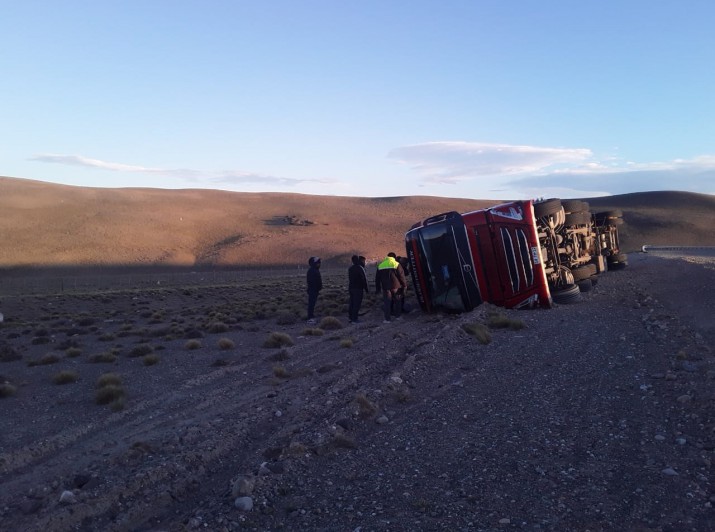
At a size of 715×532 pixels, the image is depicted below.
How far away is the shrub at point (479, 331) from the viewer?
12.9 m

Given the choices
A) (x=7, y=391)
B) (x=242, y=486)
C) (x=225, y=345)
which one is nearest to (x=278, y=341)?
(x=225, y=345)

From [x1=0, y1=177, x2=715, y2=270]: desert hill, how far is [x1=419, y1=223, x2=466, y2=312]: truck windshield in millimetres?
66774

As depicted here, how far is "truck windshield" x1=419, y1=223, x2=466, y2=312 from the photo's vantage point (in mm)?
17547

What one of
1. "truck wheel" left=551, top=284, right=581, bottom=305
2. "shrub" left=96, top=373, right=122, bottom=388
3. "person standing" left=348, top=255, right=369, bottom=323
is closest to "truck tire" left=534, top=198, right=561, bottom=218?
"truck wheel" left=551, top=284, right=581, bottom=305

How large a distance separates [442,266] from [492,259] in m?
1.34

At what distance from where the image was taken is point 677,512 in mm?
5156

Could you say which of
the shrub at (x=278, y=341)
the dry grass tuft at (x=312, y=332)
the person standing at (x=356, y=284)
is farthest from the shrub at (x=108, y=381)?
the person standing at (x=356, y=284)

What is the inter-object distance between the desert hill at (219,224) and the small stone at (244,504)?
79.3 meters

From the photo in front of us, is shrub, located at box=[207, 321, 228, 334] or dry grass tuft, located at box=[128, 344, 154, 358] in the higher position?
dry grass tuft, located at box=[128, 344, 154, 358]

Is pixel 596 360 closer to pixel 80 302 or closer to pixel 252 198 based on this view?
pixel 80 302

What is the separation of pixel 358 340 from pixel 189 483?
30.8ft

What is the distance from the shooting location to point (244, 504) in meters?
5.66

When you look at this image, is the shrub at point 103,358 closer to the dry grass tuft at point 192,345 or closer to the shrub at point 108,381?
the dry grass tuft at point 192,345

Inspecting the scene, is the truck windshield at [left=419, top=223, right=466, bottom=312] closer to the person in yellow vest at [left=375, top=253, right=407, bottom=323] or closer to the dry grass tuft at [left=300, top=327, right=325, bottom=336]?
the person in yellow vest at [left=375, top=253, right=407, bottom=323]
